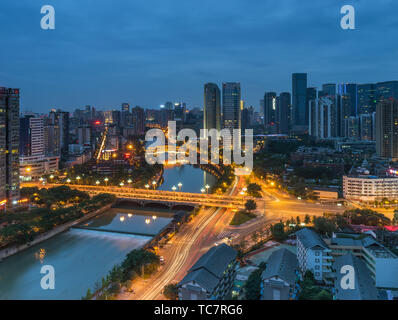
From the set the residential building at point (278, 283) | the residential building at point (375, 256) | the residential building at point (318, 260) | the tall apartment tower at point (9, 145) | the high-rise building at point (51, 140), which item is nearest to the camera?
the residential building at point (278, 283)

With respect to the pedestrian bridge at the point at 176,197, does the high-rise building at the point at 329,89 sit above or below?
above

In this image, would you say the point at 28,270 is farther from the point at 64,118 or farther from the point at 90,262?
the point at 64,118

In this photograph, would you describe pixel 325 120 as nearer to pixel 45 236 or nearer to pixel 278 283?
pixel 45 236

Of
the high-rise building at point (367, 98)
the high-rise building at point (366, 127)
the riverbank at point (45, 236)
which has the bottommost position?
the riverbank at point (45, 236)

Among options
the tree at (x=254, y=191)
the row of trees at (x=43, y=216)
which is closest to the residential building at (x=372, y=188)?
A: the tree at (x=254, y=191)

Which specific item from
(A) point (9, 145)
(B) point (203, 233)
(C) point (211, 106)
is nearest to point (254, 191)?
(B) point (203, 233)

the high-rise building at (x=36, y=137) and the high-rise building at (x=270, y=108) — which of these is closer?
Result: the high-rise building at (x=36, y=137)

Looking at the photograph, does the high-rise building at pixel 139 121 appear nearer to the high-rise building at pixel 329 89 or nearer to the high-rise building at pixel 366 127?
the high-rise building at pixel 366 127
